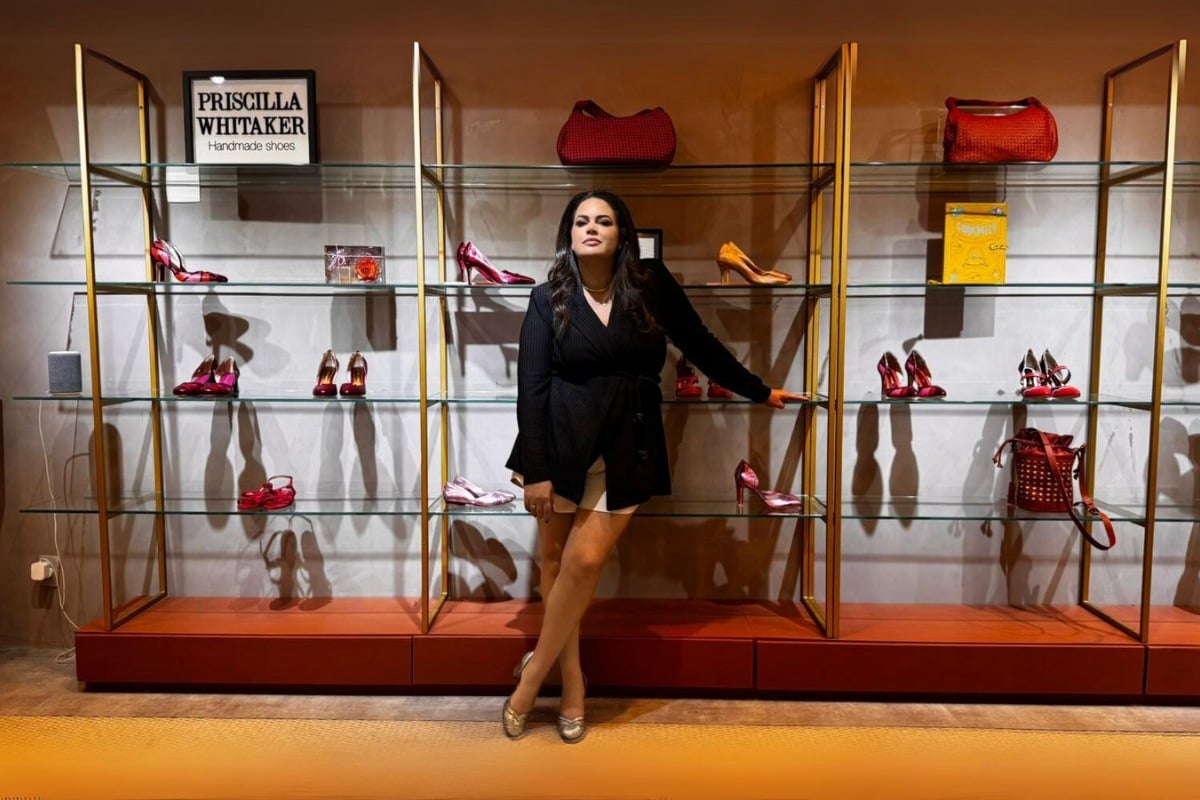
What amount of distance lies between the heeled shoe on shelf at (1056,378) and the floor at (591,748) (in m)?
1.19

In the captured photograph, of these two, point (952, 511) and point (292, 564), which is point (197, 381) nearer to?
point (292, 564)

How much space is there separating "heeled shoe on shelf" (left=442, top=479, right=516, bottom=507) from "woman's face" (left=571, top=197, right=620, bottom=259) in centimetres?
109

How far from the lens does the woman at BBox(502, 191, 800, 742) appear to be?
263 cm

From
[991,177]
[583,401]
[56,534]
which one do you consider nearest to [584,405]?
[583,401]

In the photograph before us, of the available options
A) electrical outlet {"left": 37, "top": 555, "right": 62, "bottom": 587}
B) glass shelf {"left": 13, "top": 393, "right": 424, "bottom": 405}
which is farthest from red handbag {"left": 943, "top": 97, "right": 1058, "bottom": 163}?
electrical outlet {"left": 37, "top": 555, "right": 62, "bottom": 587}

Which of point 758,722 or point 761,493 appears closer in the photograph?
point 758,722

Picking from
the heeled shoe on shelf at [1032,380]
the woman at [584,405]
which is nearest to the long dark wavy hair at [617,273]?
the woman at [584,405]

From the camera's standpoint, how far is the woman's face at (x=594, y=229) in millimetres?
2609

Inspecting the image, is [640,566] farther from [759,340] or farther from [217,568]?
[217,568]

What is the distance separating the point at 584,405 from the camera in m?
2.64

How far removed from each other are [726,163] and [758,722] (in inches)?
85.9

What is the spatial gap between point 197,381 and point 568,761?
205 centimetres

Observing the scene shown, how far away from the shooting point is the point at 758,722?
2.88 metres

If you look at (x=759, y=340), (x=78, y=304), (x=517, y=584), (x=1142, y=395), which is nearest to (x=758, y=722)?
(x=517, y=584)
